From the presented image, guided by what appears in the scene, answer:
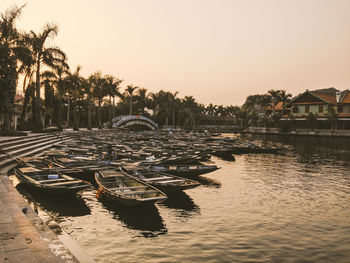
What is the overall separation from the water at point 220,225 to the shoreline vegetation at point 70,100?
1828 centimetres

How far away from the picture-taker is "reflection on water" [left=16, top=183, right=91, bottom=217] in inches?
487

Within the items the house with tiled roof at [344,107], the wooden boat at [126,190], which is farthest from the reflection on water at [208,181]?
the house with tiled roof at [344,107]

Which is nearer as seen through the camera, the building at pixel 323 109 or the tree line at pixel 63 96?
the tree line at pixel 63 96

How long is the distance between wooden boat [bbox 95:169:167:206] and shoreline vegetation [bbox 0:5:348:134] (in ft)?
50.1

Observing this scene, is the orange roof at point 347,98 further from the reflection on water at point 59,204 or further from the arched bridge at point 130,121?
the reflection on water at point 59,204

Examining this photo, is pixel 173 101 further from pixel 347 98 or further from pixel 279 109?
pixel 347 98

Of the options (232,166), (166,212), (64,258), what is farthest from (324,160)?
(64,258)

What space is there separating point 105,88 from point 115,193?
60.3m

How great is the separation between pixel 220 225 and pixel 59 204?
7.45m

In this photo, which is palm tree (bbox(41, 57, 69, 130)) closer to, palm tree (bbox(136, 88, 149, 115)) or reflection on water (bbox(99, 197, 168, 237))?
reflection on water (bbox(99, 197, 168, 237))

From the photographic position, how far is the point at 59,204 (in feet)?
43.3

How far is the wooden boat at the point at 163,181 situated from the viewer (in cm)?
1398

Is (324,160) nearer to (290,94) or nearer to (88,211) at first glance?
(88,211)

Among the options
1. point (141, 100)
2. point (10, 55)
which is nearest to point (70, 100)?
point (141, 100)
